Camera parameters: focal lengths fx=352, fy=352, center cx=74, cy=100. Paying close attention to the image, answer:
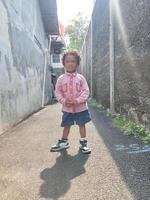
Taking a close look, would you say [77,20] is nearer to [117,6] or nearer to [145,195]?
[117,6]

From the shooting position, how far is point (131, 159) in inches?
159

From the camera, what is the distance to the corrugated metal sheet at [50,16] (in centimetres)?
1593

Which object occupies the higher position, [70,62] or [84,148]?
[70,62]

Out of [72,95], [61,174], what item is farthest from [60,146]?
[61,174]

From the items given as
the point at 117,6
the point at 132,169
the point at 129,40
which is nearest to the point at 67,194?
the point at 132,169

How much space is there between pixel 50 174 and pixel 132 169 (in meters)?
0.85

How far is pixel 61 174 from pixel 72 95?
1479 millimetres

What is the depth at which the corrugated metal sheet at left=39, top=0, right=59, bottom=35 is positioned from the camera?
52.3 ft

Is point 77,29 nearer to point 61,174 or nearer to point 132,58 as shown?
point 132,58

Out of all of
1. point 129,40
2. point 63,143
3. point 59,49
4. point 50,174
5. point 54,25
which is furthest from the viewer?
point 59,49

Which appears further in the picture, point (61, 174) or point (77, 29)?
point (77, 29)

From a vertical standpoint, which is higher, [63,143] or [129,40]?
[129,40]

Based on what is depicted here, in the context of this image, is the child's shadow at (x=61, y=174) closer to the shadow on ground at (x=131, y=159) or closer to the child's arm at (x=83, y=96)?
the shadow on ground at (x=131, y=159)

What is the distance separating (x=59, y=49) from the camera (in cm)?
2906
